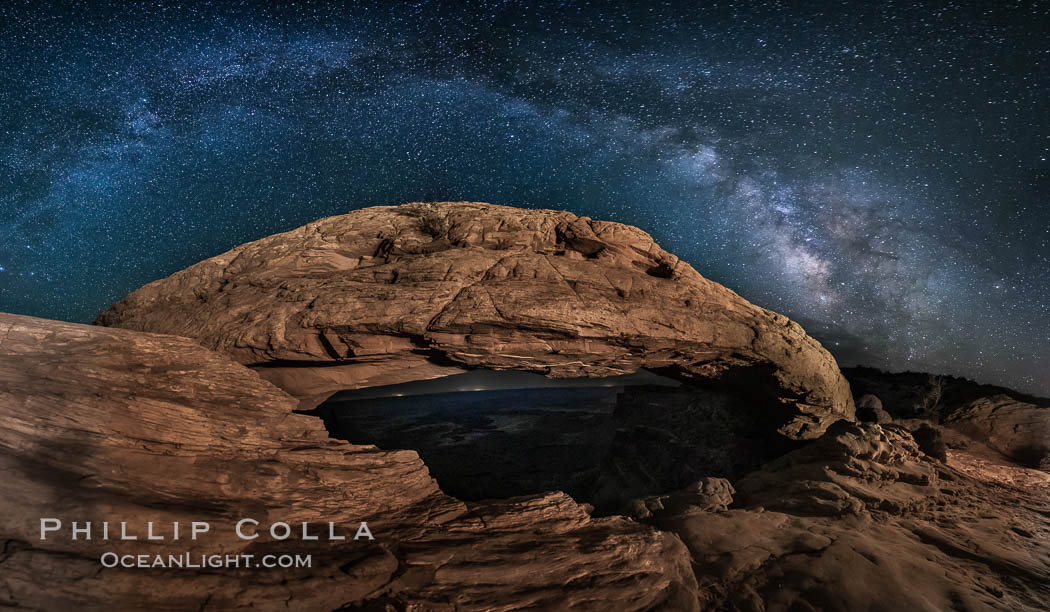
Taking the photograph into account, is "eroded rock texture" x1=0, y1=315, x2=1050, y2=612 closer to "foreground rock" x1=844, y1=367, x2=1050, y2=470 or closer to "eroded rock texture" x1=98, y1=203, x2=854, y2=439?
"eroded rock texture" x1=98, y1=203, x2=854, y2=439

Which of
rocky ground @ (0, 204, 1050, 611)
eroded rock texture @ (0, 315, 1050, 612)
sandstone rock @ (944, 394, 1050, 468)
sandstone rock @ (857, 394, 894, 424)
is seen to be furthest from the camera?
sandstone rock @ (857, 394, 894, 424)

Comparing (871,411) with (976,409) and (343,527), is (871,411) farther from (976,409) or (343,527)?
(343,527)

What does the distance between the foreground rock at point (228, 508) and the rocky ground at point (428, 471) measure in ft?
0.11

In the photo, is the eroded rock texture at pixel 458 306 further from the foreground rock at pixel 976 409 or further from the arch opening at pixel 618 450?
the foreground rock at pixel 976 409

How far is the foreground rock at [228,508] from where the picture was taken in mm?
4293

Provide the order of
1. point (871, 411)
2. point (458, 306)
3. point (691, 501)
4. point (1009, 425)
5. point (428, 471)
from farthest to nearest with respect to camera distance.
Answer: point (871, 411)
point (1009, 425)
point (458, 306)
point (691, 501)
point (428, 471)

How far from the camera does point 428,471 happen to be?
8953mm

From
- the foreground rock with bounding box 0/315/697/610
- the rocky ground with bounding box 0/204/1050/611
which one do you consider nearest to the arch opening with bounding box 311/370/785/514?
the rocky ground with bounding box 0/204/1050/611

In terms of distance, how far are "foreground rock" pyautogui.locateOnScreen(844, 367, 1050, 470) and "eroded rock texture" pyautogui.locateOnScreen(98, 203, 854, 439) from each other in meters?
8.69

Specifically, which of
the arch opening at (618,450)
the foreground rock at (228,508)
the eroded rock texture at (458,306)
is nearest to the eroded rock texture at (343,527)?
the foreground rock at (228,508)

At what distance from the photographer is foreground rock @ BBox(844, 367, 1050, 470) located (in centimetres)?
1405

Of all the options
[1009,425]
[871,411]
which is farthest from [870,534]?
[1009,425]

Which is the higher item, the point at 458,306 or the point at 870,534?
the point at 458,306

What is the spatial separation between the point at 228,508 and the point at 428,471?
4091 millimetres
